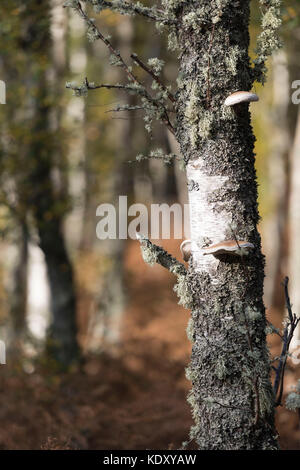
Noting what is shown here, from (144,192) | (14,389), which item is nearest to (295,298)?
(14,389)

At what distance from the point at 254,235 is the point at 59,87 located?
6.07m

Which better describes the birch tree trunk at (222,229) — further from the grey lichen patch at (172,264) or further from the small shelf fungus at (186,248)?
the small shelf fungus at (186,248)

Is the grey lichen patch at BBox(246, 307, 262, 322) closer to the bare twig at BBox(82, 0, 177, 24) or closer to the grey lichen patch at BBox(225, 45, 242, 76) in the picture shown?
the grey lichen patch at BBox(225, 45, 242, 76)

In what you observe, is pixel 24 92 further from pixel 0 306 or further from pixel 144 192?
pixel 144 192

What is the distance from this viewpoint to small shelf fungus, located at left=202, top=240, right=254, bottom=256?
2951 mm

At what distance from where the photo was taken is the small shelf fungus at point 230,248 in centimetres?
295

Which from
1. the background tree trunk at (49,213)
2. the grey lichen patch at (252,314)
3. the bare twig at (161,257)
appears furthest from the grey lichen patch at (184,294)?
the background tree trunk at (49,213)

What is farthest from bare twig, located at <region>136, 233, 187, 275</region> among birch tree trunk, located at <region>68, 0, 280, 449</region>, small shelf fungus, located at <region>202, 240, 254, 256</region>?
small shelf fungus, located at <region>202, 240, 254, 256</region>

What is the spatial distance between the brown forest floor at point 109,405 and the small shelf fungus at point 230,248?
7.56 feet

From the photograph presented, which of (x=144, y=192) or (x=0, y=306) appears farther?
(x=144, y=192)

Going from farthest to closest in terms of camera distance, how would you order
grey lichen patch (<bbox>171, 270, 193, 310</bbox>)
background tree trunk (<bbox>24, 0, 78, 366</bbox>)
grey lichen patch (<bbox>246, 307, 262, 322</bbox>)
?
background tree trunk (<bbox>24, 0, 78, 366</bbox>)
grey lichen patch (<bbox>171, 270, 193, 310</bbox>)
grey lichen patch (<bbox>246, 307, 262, 322</bbox>)

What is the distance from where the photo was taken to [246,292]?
3125mm

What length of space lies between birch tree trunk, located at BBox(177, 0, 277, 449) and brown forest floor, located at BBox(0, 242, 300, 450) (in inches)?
61.7
